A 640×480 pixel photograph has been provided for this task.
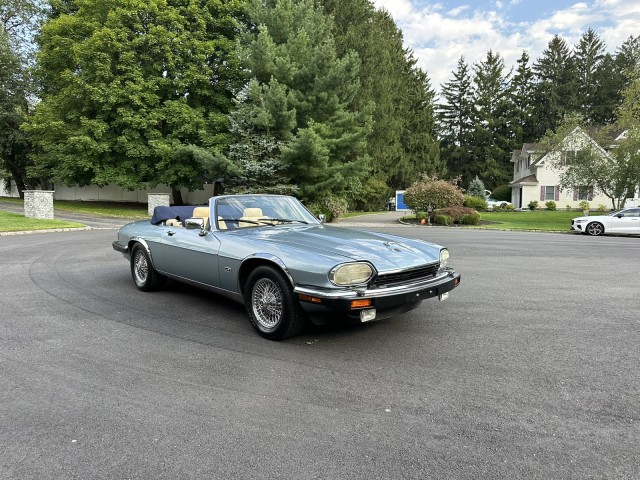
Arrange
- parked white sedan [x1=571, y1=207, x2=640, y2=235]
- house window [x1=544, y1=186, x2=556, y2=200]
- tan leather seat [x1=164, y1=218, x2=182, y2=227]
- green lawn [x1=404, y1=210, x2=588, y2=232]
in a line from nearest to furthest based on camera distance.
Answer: tan leather seat [x1=164, y1=218, x2=182, y2=227] → parked white sedan [x1=571, y1=207, x2=640, y2=235] → green lawn [x1=404, y1=210, x2=588, y2=232] → house window [x1=544, y1=186, x2=556, y2=200]

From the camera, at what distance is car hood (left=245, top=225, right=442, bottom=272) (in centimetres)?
424

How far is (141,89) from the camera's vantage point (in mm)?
24781

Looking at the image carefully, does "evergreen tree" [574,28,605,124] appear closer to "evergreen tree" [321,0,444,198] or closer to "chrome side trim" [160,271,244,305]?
"evergreen tree" [321,0,444,198]

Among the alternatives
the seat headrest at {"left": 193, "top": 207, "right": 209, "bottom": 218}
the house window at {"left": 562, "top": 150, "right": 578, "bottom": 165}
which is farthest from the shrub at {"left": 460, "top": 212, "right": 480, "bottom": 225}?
the seat headrest at {"left": 193, "top": 207, "right": 209, "bottom": 218}

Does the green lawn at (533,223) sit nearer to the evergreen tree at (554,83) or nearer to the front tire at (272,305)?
the front tire at (272,305)

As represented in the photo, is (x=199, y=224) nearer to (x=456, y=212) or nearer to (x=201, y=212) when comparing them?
(x=201, y=212)

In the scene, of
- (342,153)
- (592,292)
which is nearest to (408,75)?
(342,153)

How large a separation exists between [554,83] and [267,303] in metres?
74.4

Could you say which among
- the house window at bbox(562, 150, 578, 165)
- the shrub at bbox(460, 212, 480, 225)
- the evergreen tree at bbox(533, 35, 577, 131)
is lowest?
the shrub at bbox(460, 212, 480, 225)

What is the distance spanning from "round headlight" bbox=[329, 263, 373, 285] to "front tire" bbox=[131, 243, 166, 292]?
3.40 m

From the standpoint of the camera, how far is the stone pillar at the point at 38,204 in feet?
66.3

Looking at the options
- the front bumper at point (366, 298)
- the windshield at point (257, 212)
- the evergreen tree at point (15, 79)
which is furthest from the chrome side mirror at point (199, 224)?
the evergreen tree at point (15, 79)

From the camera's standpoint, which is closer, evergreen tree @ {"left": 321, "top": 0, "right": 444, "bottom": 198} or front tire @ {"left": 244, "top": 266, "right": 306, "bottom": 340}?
front tire @ {"left": 244, "top": 266, "right": 306, "bottom": 340}

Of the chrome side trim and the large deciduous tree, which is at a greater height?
the large deciduous tree
